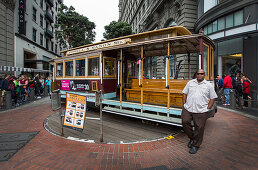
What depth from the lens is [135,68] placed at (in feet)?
26.9

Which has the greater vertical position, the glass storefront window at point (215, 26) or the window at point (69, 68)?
the glass storefront window at point (215, 26)

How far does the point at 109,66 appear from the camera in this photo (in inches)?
271

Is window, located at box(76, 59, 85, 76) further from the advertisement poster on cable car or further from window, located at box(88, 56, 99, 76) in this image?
the advertisement poster on cable car

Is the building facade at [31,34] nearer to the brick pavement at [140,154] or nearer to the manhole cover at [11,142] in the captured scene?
the manhole cover at [11,142]

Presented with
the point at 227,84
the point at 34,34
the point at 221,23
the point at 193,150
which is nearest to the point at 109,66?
the point at 193,150

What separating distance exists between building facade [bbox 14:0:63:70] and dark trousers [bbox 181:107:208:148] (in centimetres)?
1640

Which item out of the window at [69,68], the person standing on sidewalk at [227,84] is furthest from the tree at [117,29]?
the person standing on sidewalk at [227,84]

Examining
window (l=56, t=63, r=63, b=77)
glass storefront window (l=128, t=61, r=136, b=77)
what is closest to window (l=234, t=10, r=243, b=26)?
glass storefront window (l=128, t=61, r=136, b=77)

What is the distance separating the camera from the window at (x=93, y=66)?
6.56 metres

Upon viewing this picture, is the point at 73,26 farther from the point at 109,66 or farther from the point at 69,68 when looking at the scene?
the point at 109,66

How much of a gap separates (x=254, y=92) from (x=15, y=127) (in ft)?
43.4

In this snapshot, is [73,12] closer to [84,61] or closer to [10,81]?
[10,81]

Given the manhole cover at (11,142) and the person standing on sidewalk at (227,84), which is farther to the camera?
the person standing on sidewalk at (227,84)

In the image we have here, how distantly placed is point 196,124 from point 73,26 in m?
27.3
